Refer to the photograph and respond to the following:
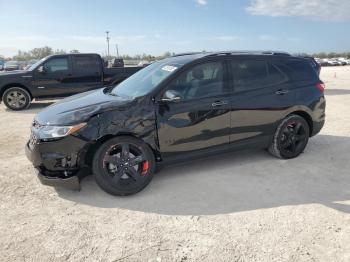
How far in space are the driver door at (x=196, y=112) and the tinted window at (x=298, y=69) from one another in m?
1.18

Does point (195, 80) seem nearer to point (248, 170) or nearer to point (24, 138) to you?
point (248, 170)

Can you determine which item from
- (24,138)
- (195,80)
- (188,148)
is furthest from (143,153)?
(24,138)

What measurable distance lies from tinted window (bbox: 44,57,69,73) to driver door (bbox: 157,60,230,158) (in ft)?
25.7

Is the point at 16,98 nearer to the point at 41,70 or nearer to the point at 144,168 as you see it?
the point at 41,70

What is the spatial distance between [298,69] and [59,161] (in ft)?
12.8

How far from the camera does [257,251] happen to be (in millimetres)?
2930

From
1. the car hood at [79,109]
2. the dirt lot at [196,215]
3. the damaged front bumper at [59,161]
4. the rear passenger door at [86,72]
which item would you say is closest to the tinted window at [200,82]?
the car hood at [79,109]

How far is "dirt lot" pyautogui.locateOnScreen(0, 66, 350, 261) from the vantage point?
2.96 metres

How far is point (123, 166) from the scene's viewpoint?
3.97 m

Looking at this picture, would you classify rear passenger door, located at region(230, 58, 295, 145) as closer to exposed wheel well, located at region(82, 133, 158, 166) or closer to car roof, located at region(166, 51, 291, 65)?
car roof, located at region(166, 51, 291, 65)

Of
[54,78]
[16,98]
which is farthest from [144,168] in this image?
[16,98]

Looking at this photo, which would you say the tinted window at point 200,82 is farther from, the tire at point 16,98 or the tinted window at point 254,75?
the tire at point 16,98

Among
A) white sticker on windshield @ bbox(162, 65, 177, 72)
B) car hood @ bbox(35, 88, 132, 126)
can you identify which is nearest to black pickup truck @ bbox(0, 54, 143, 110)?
white sticker on windshield @ bbox(162, 65, 177, 72)

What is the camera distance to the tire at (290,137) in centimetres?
506
